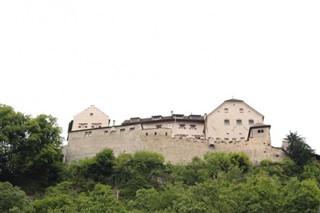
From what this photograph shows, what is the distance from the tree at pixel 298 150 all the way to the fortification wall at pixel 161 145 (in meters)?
1.32

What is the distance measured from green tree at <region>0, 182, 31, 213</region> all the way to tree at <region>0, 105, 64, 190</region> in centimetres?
988

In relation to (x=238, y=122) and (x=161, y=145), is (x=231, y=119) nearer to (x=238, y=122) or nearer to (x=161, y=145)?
(x=238, y=122)

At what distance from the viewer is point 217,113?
243 ft

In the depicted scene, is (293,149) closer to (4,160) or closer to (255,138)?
(255,138)

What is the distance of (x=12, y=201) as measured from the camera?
49.1 meters

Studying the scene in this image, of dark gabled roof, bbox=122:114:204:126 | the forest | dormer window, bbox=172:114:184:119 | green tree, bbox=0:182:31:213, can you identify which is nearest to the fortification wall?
the forest

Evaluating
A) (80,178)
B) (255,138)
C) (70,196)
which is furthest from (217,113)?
(70,196)

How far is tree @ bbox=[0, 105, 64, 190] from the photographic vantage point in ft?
201

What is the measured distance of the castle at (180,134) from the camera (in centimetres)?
6594

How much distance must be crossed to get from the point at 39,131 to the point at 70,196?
1140 cm

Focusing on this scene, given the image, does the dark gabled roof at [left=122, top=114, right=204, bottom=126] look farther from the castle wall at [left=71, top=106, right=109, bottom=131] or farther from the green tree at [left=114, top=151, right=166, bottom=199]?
the green tree at [left=114, top=151, right=166, bottom=199]

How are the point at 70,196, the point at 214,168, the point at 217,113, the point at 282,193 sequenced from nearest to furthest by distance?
the point at 282,193 → the point at 70,196 → the point at 214,168 → the point at 217,113

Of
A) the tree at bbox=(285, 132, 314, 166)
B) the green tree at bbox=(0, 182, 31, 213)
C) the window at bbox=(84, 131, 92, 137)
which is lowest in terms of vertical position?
the green tree at bbox=(0, 182, 31, 213)

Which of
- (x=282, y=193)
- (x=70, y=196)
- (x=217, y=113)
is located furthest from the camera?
(x=217, y=113)
